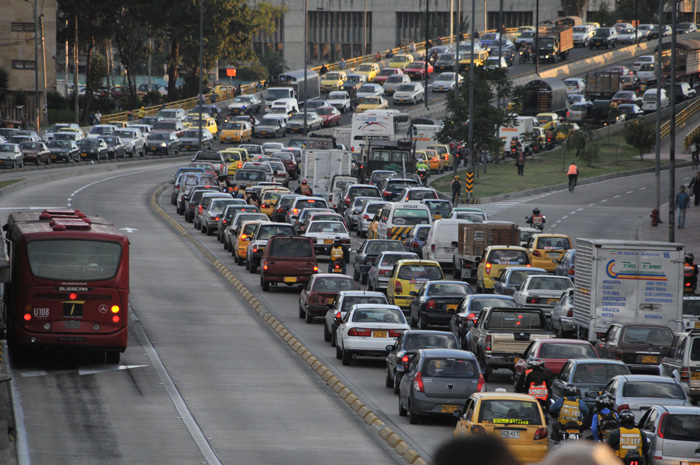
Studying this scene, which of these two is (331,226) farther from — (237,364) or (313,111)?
(313,111)

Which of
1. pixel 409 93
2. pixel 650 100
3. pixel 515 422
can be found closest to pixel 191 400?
pixel 515 422

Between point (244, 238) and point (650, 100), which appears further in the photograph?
point (650, 100)

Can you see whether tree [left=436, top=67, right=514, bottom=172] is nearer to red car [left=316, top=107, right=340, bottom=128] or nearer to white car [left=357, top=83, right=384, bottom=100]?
red car [left=316, top=107, right=340, bottom=128]

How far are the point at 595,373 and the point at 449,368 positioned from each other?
7.55 feet

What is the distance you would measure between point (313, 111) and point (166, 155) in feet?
42.7

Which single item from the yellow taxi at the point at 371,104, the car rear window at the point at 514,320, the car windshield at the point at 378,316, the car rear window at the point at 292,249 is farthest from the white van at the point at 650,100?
the car rear window at the point at 514,320

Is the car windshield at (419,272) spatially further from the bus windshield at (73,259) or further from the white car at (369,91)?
the white car at (369,91)

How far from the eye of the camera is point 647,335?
23.0 meters

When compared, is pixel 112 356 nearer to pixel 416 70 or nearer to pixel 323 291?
pixel 323 291

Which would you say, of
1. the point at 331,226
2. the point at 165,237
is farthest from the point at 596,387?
the point at 165,237

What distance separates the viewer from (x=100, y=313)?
2164cm

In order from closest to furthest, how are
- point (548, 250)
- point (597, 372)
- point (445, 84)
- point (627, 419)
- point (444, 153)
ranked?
point (627, 419) < point (597, 372) < point (548, 250) < point (444, 153) < point (445, 84)

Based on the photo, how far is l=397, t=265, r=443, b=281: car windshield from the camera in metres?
31.6

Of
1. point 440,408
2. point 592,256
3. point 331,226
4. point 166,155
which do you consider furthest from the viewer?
point 166,155
